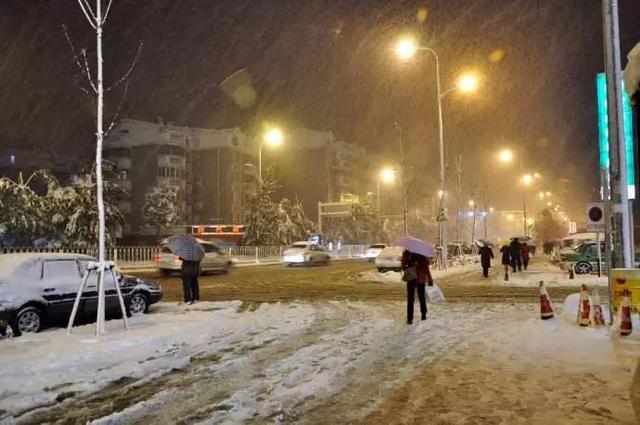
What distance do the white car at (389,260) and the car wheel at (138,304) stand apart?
18.3 metres

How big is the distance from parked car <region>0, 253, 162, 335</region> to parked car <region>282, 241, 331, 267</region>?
27022 millimetres

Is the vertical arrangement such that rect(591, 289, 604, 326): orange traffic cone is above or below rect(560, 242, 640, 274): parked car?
below

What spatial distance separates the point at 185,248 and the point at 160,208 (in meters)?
54.9

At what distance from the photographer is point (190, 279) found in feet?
51.4

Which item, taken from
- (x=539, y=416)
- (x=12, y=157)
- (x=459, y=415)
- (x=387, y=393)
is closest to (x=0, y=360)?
(x=387, y=393)

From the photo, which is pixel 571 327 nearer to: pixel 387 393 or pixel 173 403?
pixel 387 393

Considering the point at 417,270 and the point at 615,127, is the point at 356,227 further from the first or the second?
the point at 615,127

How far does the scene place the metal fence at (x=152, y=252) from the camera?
107ft

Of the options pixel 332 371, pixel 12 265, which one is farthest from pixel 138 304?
pixel 332 371

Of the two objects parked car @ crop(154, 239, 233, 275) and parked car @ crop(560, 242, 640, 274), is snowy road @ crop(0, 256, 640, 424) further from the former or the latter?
parked car @ crop(560, 242, 640, 274)

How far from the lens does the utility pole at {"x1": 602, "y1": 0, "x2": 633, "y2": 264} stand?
35.1 feet

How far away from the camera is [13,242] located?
113ft

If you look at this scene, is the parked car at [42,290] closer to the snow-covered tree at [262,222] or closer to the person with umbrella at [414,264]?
the person with umbrella at [414,264]

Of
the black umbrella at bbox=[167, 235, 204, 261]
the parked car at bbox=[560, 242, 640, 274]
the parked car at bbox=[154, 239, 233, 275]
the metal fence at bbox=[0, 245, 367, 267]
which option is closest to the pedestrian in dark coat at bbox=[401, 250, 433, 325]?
the black umbrella at bbox=[167, 235, 204, 261]
